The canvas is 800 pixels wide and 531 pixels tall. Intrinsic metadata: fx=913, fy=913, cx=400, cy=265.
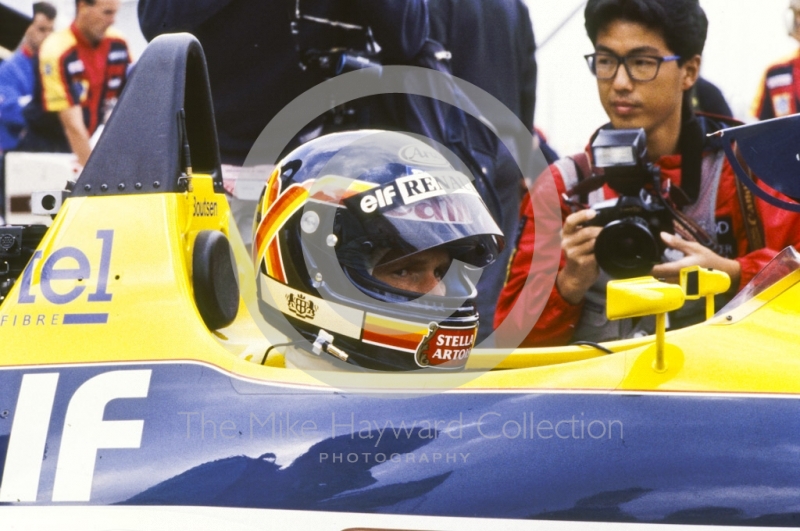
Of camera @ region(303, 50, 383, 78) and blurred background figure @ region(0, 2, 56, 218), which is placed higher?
camera @ region(303, 50, 383, 78)

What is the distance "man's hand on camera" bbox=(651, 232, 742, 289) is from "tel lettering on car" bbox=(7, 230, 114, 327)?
1.46 meters

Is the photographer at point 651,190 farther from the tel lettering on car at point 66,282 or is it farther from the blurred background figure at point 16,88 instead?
the blurred background figure at point 16,88

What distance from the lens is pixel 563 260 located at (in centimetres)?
268

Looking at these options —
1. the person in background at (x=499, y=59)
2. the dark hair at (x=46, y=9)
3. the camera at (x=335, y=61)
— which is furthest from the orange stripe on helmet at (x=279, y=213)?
the dark hair at (x=46, y=9)

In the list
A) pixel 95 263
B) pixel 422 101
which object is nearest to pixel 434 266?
pixel 95 263

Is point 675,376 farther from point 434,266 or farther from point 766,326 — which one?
point 434,266

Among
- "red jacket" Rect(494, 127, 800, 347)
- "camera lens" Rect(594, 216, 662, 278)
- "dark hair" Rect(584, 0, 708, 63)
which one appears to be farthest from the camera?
"dark hair" Rect(584, 0, 708, 63)

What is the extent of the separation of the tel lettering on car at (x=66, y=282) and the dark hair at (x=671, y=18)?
1.86 metres

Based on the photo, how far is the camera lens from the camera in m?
2.49

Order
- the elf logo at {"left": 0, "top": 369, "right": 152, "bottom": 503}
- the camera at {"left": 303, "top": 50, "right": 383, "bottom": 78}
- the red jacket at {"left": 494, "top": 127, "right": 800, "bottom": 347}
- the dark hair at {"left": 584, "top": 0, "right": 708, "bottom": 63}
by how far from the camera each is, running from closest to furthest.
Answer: the elf logo at {"left": 0, "top": 369, "right": 152, "bottom": 503}
the red jacket at {"left": 494, "top": 127, "right": 800, "bottom": 347}
the dark hair at {"left": 584, "top": 0, "right": 708, "bottom": 63}
the camera at {"left": 303, "top": 50, "right": 383, "bottom": 78}

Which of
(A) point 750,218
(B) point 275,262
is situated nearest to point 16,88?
(B) point 275,262

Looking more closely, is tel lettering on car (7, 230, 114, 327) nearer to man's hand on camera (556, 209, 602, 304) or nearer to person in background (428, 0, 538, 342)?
man's hand on camera (556, 209, 602, 304)

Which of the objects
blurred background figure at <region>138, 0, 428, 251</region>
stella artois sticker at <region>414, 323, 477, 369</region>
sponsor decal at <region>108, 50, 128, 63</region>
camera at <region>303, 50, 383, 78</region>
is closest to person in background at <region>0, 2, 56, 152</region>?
sponsor decal at <region>108, 50, 128, 63</region>

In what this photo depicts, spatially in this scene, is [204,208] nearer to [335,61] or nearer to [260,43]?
[335,61]
